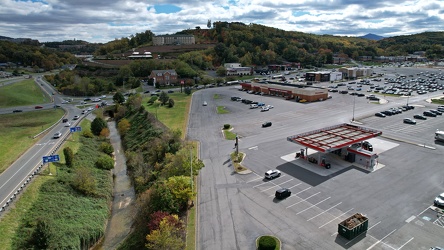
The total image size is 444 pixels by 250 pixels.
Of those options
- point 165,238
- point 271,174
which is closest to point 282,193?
point 271,174

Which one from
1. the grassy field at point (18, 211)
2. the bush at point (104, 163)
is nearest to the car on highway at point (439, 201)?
the grassy field at point (18, 211)

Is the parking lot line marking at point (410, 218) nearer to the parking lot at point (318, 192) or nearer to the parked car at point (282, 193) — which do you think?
the parking lot at point (318, 192)

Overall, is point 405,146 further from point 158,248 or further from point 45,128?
point 45,128

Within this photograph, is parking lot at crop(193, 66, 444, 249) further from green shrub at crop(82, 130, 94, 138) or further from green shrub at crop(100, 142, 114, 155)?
green shrub at crop(82, 130, 94, 138)

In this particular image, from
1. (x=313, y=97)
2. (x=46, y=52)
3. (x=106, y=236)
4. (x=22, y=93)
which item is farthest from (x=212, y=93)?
(x=46, y=52)

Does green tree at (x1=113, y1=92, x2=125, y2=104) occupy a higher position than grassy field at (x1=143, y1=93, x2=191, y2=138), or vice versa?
green tree at (x1=113, y1=92, x2=125, y2=104)

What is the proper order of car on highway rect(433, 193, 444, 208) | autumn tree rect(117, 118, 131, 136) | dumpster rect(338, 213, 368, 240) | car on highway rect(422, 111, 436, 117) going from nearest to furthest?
dumpster rect(338, 213, 368, 240) < car on highway rect(433, 193, 444, 208) < car on highway rect(422, 111, 436, 117) < autumn tree rect(117, 118, 131, 136)

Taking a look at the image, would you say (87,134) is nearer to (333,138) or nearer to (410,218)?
(333,138)

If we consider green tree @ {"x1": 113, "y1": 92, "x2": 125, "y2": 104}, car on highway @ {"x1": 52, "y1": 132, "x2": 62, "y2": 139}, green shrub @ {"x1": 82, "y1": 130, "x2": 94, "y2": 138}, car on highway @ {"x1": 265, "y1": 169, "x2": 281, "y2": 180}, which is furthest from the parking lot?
green tree @ {"x1": 113, "y1": 92, "x2": 125, "y2": 104}
